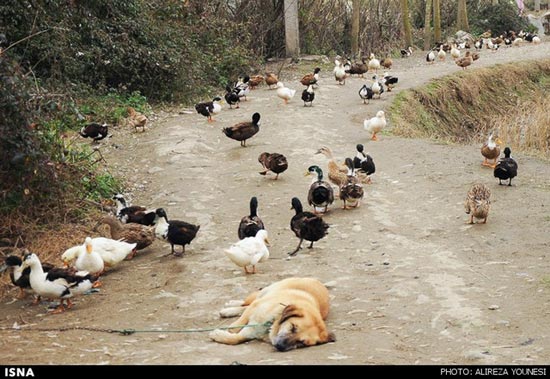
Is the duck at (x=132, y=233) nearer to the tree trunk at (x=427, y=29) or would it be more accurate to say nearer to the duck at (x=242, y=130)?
the duck at (x=242, y=130)

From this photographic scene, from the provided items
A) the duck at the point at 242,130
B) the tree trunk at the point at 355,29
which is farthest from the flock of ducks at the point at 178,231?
the tree trunk at the point at 355,29

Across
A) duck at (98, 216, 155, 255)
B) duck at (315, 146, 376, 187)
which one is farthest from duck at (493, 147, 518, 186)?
duck at (98, 216, 155, 255)

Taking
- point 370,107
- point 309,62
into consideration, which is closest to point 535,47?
point 309,62

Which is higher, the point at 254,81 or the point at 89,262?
the point at 254,81

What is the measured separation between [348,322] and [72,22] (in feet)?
43.2

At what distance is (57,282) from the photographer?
8617 millimetres

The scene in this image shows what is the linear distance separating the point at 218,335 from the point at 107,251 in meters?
3.33

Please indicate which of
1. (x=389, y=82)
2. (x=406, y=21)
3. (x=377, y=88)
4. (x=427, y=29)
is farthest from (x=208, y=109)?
(x=427, y=29)

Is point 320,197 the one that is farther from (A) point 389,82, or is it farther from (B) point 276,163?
(A) point 389,82

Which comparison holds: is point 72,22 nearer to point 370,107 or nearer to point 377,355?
point 370,107

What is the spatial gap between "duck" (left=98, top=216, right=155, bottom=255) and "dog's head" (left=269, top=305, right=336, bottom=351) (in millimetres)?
4269

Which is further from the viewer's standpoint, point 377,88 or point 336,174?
point 377,88

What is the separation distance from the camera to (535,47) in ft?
117

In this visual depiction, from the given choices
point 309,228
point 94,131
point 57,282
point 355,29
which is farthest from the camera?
point 355,29
